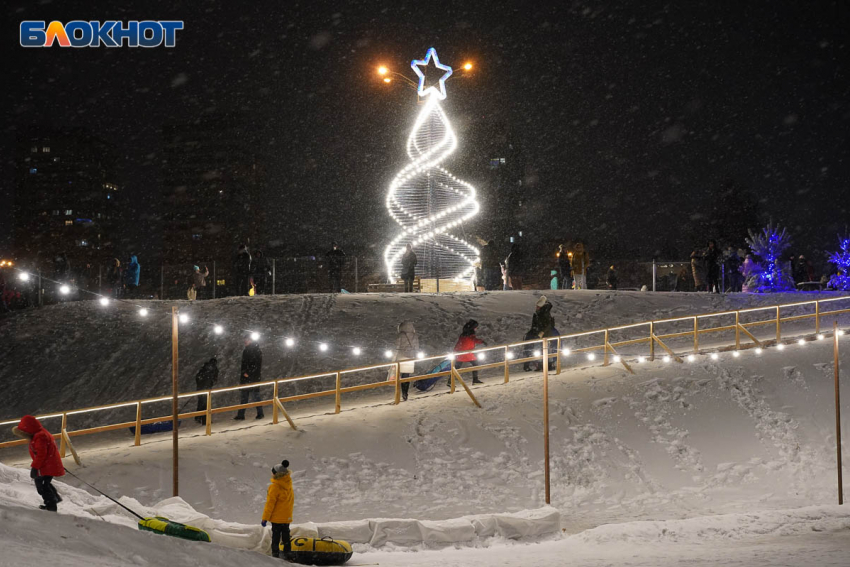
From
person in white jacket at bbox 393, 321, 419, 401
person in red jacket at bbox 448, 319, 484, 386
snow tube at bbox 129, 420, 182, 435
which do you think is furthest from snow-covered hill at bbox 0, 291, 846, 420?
person in white jacket at bbox 393, 321, 419, 401

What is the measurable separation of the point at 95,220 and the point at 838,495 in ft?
320

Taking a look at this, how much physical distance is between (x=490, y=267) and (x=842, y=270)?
504 inches

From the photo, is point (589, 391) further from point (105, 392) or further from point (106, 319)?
point (106, 319)

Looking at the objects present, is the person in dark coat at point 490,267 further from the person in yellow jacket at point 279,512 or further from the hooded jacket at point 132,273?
the person in yellow jacket at point 279,512

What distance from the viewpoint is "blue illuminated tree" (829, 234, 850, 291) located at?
87.9ft

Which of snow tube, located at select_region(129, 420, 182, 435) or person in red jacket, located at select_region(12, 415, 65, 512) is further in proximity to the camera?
snow tube, located at select_region(129, 420, 182, 435)

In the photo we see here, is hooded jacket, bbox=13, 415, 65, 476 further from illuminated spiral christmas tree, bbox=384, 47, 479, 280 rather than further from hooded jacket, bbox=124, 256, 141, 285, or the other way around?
hooded jacket, bbox=124, 256, 141, 285

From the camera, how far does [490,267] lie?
2566 cm

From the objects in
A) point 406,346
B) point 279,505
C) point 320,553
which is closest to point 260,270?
point 406,346

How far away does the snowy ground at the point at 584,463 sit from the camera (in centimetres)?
952

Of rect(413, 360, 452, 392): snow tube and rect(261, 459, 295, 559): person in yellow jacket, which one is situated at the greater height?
rect(413, 360, 452, 392): snow tube

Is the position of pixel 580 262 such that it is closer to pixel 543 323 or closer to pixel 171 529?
pixel 543 323

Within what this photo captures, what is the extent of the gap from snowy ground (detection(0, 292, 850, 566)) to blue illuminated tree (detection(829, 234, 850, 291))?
10.6m

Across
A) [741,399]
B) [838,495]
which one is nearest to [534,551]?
[838,495]
